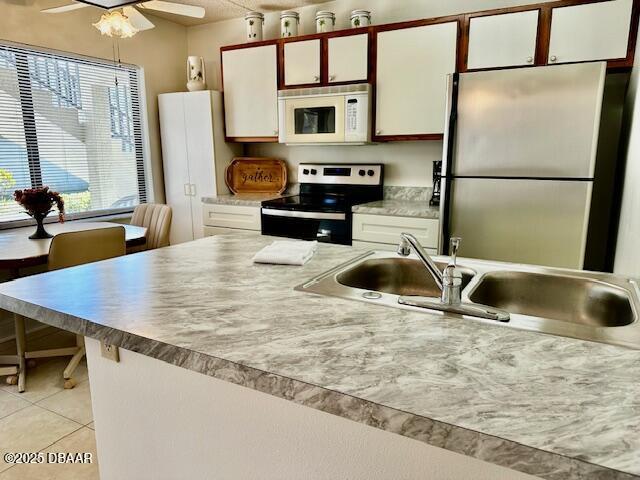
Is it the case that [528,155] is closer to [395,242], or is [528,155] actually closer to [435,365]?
[395,242]

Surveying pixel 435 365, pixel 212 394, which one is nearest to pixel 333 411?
pixel 435 365

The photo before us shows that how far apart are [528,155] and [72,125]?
3367 mm

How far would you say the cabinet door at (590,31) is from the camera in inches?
94.2

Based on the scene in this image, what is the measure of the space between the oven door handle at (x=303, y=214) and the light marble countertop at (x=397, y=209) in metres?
0.12

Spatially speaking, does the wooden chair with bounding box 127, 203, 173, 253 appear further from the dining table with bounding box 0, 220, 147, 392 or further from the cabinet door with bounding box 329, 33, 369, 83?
the cabinet door with bounding box 329, 33, 369, 83

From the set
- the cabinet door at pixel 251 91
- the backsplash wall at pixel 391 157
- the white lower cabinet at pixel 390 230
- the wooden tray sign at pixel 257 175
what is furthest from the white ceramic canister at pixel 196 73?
the white lower cabinet at pixel 390 230

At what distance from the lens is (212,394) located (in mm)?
1042

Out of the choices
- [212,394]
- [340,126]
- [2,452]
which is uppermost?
[340,126]

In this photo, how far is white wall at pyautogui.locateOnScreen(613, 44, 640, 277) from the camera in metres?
2.00

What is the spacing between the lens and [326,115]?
10.9ft

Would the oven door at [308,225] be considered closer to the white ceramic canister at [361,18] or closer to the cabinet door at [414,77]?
the cabinet door at [414,77]

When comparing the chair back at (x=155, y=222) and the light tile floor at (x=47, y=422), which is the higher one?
the chair back at (x=155, y=222)

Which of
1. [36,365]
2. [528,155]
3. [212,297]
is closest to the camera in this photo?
[212,297]

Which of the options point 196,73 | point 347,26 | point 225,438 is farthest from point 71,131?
point 225,438
